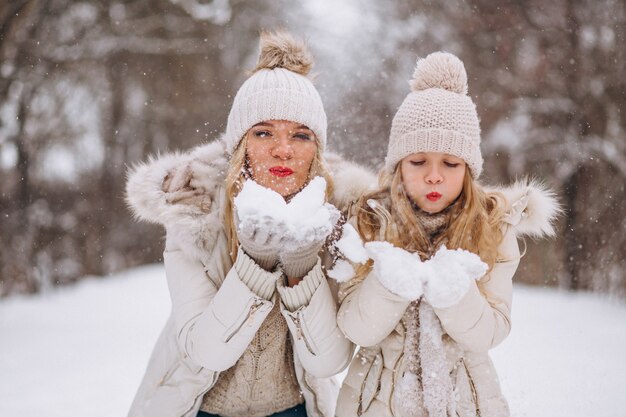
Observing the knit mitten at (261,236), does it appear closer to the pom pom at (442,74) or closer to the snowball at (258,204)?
the snowball at (258,204)

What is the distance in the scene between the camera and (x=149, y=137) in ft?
36.2

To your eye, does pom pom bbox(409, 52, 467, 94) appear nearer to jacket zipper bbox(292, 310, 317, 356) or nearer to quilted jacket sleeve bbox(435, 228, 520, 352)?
quilted jacket sleeve bbox(435, 228, 520, 352)

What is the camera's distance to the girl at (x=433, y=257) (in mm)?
1642

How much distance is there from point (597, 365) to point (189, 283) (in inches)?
120

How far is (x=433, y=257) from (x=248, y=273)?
56cm

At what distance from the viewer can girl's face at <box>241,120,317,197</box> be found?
6.03 ft

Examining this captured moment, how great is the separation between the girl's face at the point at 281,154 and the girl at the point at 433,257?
9.9 inches

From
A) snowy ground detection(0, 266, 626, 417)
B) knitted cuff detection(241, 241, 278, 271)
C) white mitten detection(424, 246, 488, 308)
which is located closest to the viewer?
white mitten detection(424, 246, 488, 308)

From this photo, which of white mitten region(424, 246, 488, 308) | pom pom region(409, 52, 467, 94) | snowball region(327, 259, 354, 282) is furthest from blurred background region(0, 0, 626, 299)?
white mitten region(424, 246, 488, 308)

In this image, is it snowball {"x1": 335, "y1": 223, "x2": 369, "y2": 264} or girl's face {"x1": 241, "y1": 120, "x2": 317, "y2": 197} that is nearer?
snowball {"x1": 335, "y1": 223, "x2": 369, "y2": 264}

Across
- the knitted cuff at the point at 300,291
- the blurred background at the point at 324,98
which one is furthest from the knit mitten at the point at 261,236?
the blurred background at the point at 324,98

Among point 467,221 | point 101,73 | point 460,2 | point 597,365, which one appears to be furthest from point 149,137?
point 467,221

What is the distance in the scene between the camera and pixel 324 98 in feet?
26.6

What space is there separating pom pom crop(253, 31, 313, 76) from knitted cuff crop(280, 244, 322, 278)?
0.78 metres
